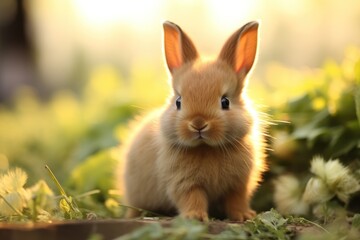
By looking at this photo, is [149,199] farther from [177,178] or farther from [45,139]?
[45,139]

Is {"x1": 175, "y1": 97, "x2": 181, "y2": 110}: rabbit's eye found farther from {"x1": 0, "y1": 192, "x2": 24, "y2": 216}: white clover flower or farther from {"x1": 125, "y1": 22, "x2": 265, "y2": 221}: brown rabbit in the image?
{"x1": 0, "y1": 192, "x2": 24, "y2": 216}: white clover flower

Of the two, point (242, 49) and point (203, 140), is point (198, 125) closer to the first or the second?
point (203, 140)

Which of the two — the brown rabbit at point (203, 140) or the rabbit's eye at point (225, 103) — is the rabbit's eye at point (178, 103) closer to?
the brown rabbit at point (203, 140)

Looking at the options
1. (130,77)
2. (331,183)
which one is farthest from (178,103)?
(130,77)

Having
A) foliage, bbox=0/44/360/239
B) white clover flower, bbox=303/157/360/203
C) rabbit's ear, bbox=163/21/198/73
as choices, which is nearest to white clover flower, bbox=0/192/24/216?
foliage, bbox=0/44/360/239

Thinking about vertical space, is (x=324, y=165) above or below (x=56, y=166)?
above

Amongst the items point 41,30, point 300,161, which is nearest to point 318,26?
point 41,30
